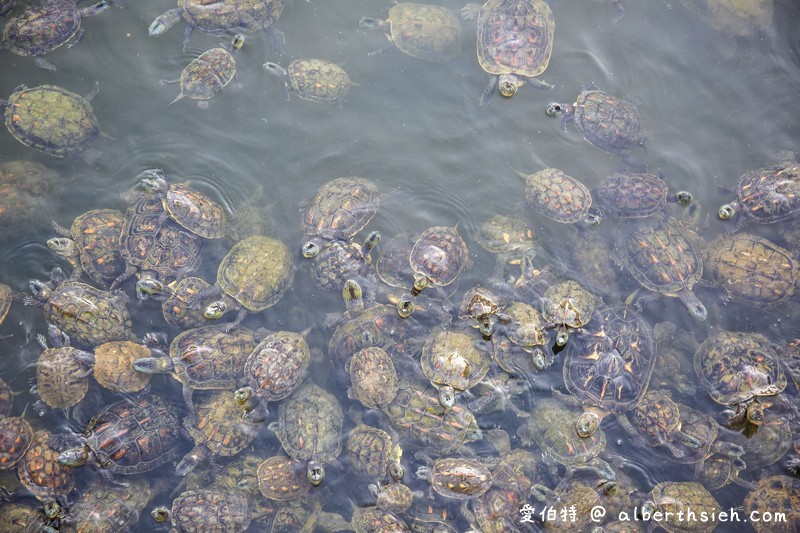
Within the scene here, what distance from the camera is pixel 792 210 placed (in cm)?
812

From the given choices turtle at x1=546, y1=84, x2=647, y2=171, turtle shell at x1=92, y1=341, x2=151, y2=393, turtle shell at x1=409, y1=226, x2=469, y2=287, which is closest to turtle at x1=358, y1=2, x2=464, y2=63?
turtle at x1=546, y1=84, x2=647, y2=171

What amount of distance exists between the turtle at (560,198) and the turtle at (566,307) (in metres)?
1.16

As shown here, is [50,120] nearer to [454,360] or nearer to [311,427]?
[311,427]

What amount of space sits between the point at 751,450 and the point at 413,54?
26.2 feet

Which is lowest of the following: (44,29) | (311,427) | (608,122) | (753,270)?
(311,427)

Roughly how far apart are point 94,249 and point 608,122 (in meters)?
8.21

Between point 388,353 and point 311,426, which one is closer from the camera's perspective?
point 311,426

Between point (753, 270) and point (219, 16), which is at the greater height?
point (219, 16)

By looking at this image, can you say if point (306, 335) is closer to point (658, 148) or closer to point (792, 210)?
point (658, 148)

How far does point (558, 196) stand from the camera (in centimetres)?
803

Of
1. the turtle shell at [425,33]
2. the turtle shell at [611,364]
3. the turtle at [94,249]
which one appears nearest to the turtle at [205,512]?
the turtle at [94,249]

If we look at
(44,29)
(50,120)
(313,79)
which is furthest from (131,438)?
(44,29)

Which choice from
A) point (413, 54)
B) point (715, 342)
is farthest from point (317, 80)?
point (715, 342)

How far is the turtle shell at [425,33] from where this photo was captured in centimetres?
878
